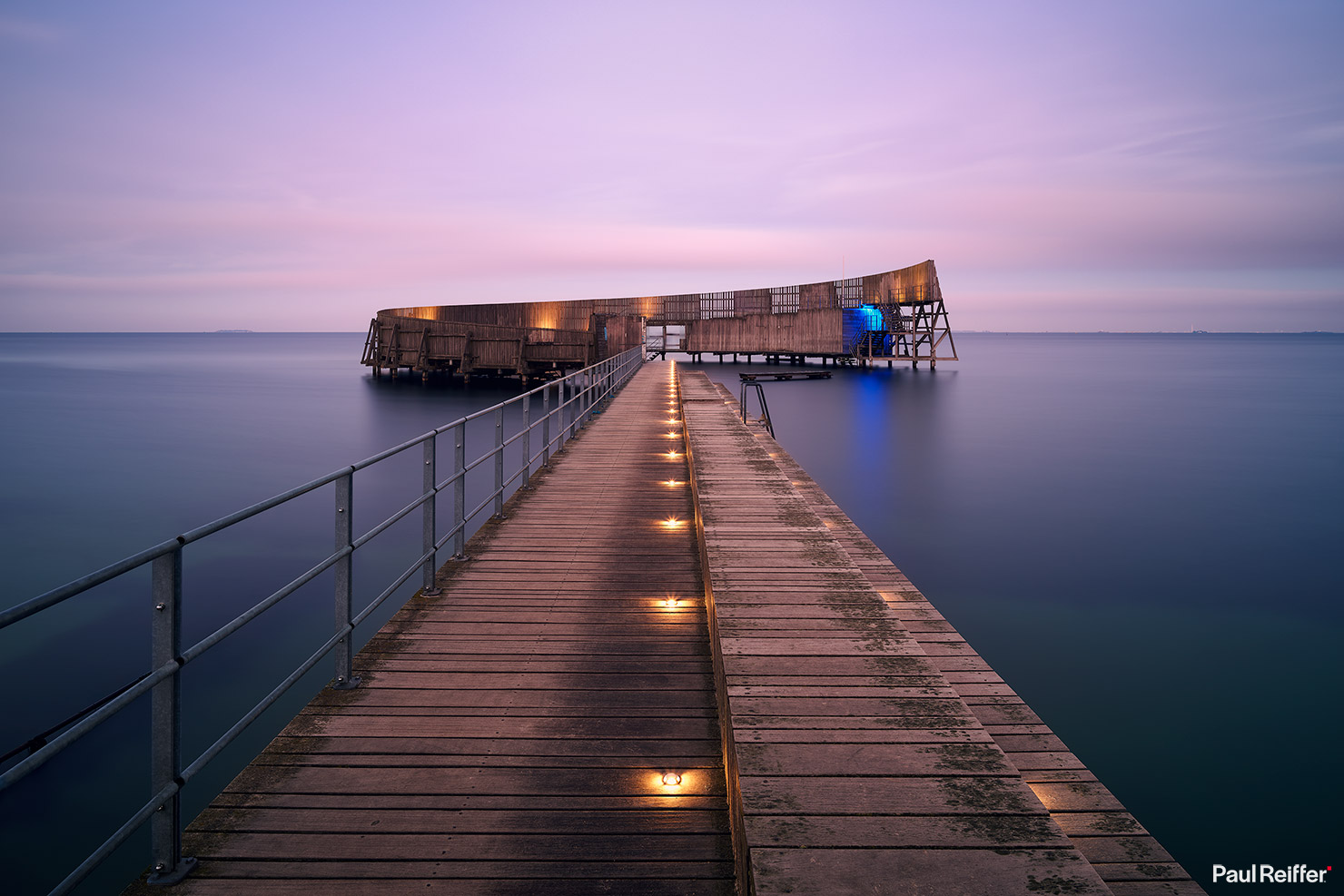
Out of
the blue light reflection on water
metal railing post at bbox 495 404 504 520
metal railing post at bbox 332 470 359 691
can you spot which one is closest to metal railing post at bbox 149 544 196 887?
metal railing post at bbox 332 470 359 691

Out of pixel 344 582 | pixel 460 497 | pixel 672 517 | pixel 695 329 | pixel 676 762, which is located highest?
pixel 695 329

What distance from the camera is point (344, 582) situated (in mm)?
3365

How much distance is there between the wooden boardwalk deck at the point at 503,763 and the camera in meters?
2.35

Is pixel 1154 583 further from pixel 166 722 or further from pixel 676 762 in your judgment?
pixel 166 722

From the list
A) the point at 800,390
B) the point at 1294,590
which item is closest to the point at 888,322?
the point at 800,390

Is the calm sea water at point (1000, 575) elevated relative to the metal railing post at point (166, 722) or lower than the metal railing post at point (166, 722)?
lower

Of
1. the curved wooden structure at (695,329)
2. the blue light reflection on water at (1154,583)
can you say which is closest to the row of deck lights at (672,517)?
the blue light reflection on water at (1154,583)

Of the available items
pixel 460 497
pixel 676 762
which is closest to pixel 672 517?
pixel 460 497

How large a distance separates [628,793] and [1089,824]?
2.11 meters

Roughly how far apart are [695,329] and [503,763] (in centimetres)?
5092

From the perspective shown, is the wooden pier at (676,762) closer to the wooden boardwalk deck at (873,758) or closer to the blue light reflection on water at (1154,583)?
the wooden boardwalk deck at (873,758)

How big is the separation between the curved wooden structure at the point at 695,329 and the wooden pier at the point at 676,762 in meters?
34.0

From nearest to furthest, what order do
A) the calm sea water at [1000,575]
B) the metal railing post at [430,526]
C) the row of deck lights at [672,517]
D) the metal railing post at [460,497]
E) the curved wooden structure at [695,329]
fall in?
the row of deck lights at [672,517] < the metal railing post at [430,526] < the metal railing post at [460,497] < the calm sea water at [1000,575] < the curved wooden structure at [695,329]

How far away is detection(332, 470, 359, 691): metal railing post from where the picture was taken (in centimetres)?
329
